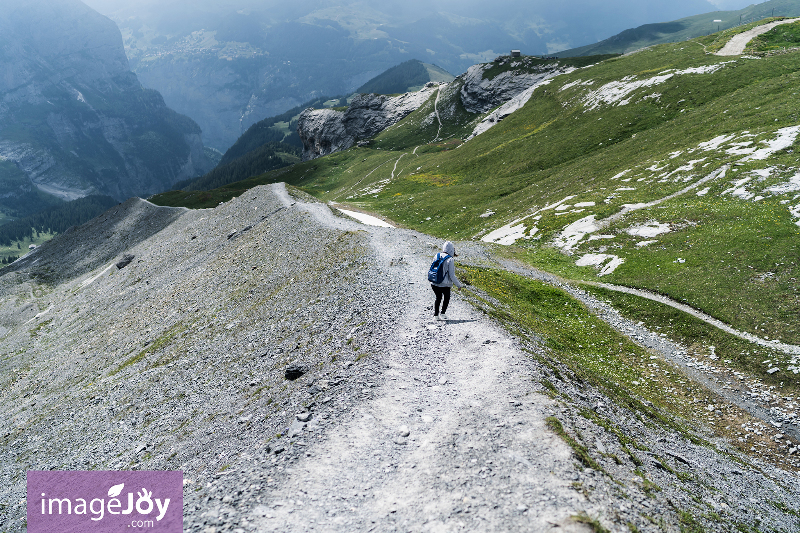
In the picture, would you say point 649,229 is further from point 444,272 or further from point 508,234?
point 444,272

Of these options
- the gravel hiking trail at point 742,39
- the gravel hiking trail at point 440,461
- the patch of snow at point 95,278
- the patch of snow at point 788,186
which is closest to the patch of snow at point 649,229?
the patch of snow at point 788,186

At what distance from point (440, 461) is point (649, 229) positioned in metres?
38.7

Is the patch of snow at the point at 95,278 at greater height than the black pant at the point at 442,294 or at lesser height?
lesser

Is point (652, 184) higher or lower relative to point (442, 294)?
lower

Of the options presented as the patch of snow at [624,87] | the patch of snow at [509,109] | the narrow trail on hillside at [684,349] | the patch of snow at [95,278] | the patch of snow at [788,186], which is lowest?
the narrow trail on hillside at [684,349]

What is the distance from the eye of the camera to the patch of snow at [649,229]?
3926 cm

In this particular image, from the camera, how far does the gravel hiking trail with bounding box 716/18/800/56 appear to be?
90.8 meters

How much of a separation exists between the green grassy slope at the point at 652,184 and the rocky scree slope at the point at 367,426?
1543cm

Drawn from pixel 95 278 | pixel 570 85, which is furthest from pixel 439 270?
pixel 570 85

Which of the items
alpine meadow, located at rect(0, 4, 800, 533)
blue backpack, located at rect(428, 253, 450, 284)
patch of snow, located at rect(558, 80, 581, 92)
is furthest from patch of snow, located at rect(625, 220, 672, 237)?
patch of snow, located at rect(558, 80, 581, 92)

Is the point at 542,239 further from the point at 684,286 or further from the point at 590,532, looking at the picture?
the point at 590,532

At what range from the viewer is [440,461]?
11234 mm

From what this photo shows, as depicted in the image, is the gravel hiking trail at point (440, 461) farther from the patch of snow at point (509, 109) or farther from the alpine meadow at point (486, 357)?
the patch of snow at point (509, 109)

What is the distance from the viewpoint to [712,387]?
72.5ft
